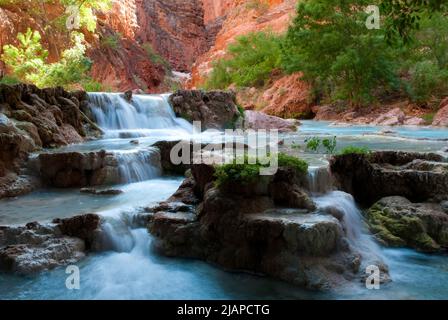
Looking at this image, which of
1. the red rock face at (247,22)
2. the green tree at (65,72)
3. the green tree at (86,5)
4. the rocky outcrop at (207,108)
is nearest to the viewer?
the rocky outcrop at (207,108)

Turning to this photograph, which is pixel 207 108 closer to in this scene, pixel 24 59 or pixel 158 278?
pixel 24 59

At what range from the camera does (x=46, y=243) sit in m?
6.19

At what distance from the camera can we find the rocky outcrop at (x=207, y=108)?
54.3 ft

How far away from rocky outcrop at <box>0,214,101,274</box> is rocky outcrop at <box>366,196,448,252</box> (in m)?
4.38

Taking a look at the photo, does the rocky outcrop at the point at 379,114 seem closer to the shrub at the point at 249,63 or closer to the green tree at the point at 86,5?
the shrub at the point at 249,63

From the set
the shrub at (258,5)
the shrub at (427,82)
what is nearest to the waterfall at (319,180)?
the shrub at (427,82)

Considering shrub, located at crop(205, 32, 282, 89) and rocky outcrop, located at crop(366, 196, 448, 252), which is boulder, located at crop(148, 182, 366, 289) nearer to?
rocky outcrop, located at crop(366, 196, 448, 252)

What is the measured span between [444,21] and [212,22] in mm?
39294

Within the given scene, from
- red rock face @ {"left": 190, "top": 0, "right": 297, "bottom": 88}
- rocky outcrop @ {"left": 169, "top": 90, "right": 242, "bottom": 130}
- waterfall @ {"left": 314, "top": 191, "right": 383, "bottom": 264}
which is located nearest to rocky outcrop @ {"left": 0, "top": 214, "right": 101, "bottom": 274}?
waterfall @ {"left": 314, "top": 191, "right": 383, "bottom": 264}

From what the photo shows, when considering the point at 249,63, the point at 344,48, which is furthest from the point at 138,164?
the point at 249,63

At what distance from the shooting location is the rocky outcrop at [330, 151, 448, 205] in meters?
7.62

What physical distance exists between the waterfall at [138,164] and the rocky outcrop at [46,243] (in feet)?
9.97
